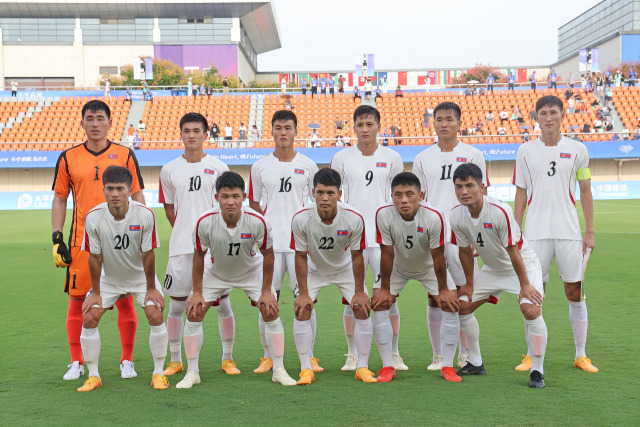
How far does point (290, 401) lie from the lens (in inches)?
182

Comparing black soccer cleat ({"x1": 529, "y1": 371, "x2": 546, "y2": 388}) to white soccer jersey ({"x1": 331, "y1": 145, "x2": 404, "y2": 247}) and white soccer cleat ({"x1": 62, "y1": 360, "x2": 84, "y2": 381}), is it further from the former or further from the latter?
white soccer cleat ({"x1": 62, "y1": 360, "x2": 84, "y2": 381})

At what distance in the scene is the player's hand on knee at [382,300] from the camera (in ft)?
17.4

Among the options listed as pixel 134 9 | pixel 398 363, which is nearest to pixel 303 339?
pixel 398 363

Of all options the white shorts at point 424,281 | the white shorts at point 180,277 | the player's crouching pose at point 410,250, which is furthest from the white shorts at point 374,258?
the white shorts at point 180,277

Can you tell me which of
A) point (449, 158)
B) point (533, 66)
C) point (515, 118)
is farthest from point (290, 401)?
point (533, 66)

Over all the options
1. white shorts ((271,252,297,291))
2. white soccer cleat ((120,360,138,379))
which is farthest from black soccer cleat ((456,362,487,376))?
white soccer cleat ((120,360,138,379))

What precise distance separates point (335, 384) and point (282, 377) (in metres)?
0.43

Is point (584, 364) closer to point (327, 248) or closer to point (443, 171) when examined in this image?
point (443, 171)

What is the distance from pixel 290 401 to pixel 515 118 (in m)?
33.8

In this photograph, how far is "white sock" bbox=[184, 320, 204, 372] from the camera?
5.21 metres

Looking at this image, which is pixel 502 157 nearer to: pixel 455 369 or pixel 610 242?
pixel 610 242

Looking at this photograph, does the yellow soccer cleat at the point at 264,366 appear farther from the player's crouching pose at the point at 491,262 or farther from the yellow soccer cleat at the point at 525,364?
the yellow soccer cleat at the point at 525,364

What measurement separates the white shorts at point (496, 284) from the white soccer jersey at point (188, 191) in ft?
7.89

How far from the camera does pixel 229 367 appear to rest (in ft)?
18.1
